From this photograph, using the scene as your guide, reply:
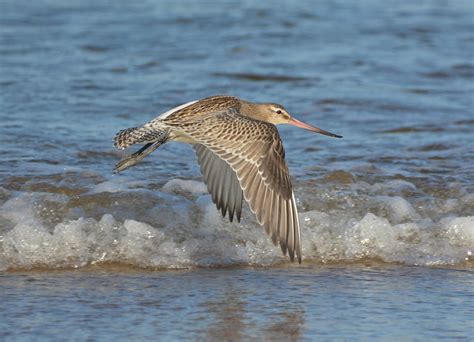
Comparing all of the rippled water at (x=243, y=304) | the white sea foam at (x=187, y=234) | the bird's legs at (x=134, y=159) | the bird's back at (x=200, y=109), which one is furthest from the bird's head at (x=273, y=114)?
the rippled water at (x=243, y=304)

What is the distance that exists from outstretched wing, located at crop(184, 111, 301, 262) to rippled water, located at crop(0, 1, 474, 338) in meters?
0.29

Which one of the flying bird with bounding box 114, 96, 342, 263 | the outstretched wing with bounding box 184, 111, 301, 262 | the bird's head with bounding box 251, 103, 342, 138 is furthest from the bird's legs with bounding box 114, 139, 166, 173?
the bird's head with bounding box 251, 103, 342, 138

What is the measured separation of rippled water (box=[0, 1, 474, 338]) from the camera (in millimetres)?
6770

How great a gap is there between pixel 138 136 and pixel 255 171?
73 centimetres

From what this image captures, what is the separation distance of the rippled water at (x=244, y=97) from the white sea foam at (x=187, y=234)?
0.01m

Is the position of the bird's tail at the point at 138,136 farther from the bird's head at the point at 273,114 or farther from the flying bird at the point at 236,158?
the bird's head at the point at 273,114

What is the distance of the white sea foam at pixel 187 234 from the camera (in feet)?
21.5

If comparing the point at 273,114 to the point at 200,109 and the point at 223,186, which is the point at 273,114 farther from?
the point at 223,186

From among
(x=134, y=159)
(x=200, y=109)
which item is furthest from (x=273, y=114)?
(x=134, y=159)

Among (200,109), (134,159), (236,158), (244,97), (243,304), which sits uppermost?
(200,109)

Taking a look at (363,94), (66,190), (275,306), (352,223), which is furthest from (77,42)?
(275,306)

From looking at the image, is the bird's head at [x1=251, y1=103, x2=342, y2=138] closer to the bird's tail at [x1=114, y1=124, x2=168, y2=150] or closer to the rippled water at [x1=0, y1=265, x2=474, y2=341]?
the bird's tail at [x1=114, y1=124, x2=168, y2=150]

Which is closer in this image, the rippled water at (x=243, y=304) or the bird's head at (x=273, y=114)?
the rippled water at (x=243, y=304)

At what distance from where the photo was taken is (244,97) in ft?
36.6
